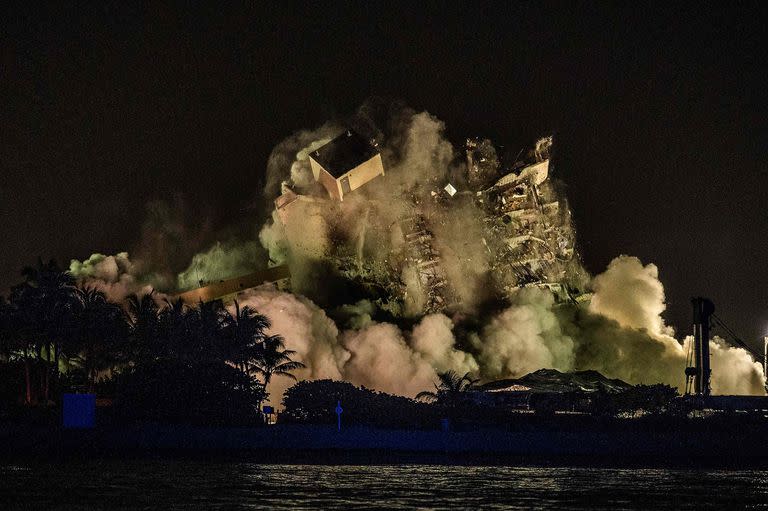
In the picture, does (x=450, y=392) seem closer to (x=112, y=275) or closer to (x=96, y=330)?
(x=96, y=330)

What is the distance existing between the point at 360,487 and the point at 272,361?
1372 inches

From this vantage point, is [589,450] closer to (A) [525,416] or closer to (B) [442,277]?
(A) [525,416]

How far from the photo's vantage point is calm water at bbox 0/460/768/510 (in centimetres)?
5356

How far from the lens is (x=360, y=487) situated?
61.2 metres

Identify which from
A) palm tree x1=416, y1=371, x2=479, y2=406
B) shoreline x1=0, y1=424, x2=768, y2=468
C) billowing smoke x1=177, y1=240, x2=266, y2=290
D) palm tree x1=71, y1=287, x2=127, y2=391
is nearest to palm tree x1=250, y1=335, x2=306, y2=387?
palm tree x1=416, y1=371, x2=479, y2=406

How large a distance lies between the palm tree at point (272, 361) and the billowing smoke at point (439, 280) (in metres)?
15.4

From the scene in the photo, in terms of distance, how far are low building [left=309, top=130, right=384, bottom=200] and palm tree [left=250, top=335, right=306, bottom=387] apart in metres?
24.3

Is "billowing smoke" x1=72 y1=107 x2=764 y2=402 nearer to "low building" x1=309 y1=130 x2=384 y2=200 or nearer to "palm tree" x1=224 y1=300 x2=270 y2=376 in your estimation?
"low building" x1=309 y1=130 x2=384 y2=200

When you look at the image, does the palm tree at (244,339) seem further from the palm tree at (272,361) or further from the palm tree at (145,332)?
the palm tree at (145,332)

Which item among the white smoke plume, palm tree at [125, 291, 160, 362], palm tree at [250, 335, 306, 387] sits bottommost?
palm tree at [250, 335, 306, 387]

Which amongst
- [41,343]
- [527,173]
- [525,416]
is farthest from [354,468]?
[527,173]

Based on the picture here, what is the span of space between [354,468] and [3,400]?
31.3m

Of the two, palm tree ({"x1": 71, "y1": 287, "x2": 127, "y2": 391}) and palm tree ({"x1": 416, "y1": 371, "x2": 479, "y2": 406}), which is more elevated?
palm tree ({"x1": 71, "y1": 287, "x2": 127, "y2": 391})

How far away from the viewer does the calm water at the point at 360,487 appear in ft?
176
